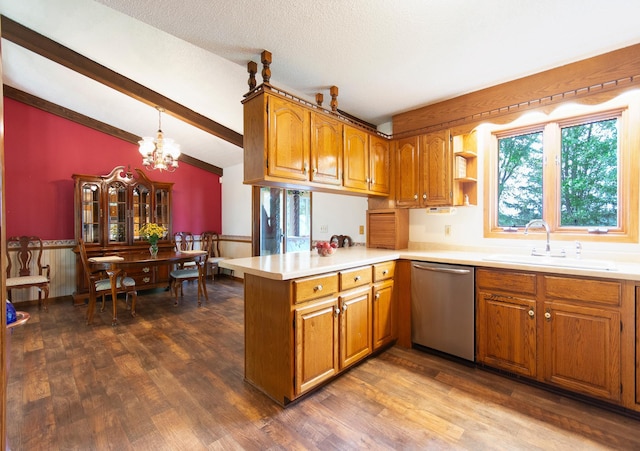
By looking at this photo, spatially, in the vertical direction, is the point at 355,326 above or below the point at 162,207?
below

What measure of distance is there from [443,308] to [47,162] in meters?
5.70

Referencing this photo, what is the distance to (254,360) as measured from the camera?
85.4 inches

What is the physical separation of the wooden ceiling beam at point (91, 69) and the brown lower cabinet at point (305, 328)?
9.71 ft

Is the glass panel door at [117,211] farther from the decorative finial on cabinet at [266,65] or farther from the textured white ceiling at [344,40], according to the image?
the decorative finial on cabinet at [266,65]

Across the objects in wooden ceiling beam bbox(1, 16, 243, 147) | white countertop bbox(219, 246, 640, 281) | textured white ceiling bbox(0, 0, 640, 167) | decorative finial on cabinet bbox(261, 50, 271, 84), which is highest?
wooden ceiling beam bbox(1, 16, 243, 147)

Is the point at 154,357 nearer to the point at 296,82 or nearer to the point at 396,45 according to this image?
the point at 296,82

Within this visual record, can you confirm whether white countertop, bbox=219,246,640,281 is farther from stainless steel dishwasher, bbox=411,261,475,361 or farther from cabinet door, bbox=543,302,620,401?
cabinet door, bbox=543,302,620,401

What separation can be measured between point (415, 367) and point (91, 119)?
5.80 m

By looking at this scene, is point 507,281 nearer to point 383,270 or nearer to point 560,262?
point 560,262

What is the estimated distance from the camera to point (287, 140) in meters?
2.27

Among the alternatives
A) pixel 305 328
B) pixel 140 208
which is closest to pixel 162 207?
pixel 140 208

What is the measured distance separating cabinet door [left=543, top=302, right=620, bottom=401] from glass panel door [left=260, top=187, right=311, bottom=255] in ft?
10.7

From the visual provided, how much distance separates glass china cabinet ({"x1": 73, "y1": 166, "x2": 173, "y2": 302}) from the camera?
4.45m

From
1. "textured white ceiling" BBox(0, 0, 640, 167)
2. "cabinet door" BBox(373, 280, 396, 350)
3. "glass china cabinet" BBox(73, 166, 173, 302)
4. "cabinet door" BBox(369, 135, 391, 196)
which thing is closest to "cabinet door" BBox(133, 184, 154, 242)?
"glass china cabinet" BBox(73, 166, 173, 302)
